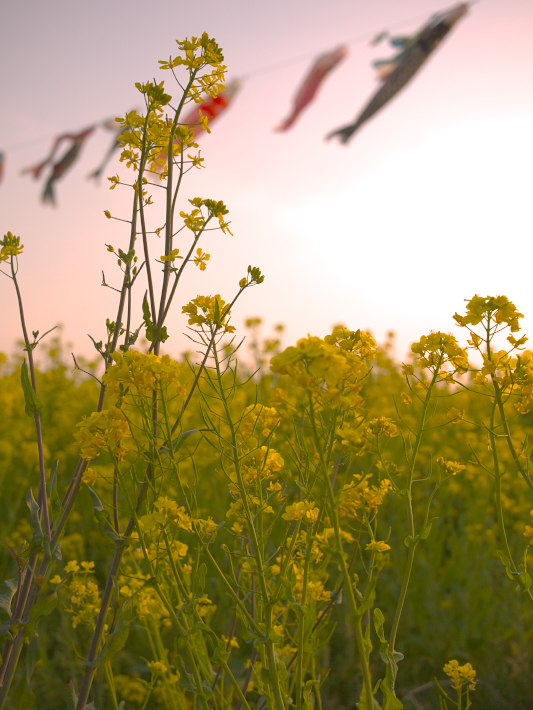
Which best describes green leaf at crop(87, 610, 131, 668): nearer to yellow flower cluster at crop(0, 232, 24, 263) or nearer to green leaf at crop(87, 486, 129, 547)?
green leaf at crop(87, 486, 129, 547)

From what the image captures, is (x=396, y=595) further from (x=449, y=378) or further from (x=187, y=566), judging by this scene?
(x=449, y=378)

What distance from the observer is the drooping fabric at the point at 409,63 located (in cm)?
320

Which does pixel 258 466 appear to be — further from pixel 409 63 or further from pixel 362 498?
pixel 409 63

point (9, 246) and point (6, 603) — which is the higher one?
point (9, 246)

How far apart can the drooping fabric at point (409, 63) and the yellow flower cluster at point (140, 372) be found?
217cm

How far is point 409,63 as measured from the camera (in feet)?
10.6

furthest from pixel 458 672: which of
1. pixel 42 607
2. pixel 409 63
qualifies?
pixel 409 63

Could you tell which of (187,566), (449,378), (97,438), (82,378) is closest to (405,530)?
(187,566)

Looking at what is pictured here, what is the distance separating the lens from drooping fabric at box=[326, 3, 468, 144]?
10.5ft

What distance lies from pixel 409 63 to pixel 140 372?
263cm

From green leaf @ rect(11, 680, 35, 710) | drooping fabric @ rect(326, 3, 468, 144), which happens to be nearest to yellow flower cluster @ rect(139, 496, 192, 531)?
green leaf @ rect(11, 680, 35, 710)

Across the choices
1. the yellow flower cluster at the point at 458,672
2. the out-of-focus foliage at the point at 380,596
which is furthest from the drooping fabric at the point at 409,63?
the yellow flower cluster at the point at 458,672

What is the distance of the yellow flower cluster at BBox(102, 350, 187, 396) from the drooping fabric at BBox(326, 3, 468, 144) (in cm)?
217

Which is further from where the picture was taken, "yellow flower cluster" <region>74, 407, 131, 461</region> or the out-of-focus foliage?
the out-of-focus foliage
